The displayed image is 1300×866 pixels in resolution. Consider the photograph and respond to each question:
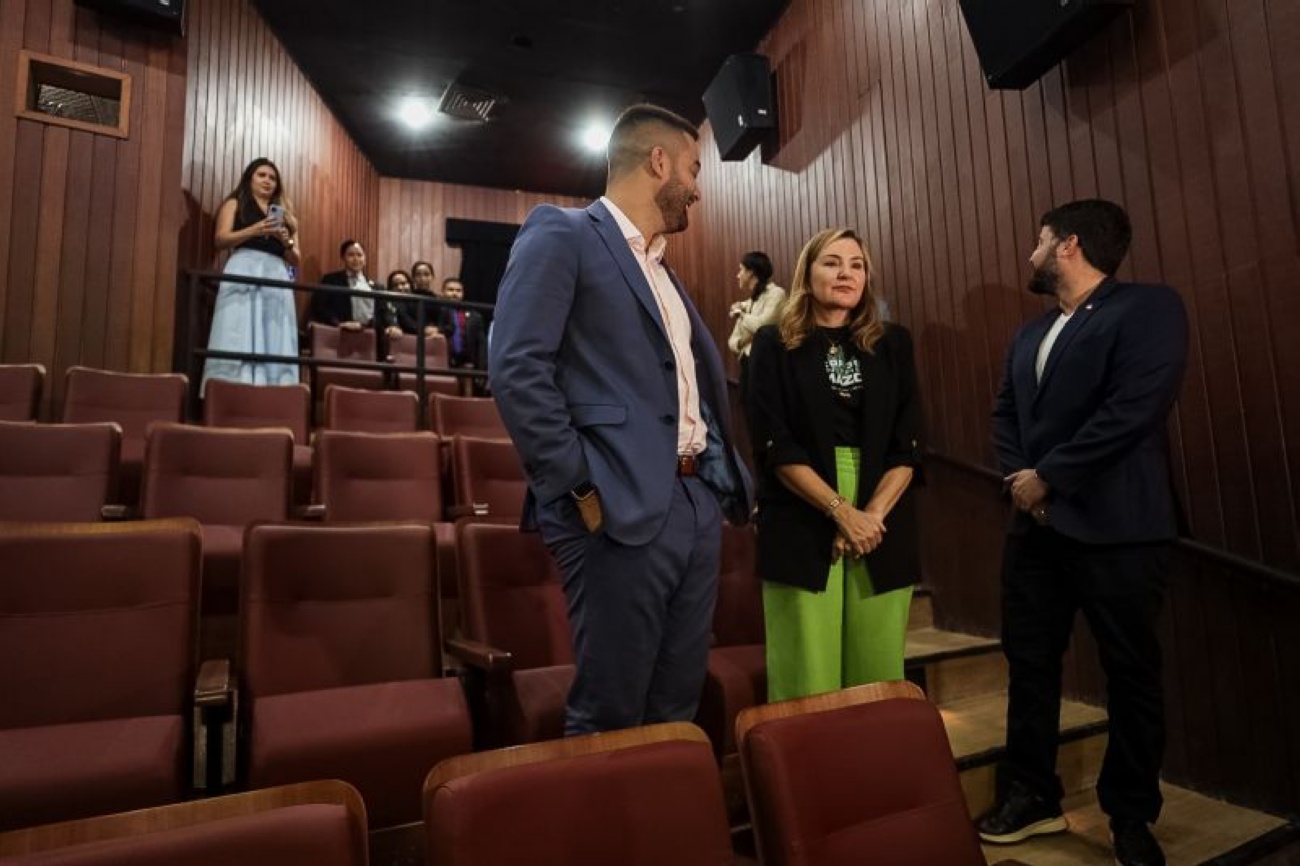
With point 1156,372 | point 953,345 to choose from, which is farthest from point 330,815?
point 953,345

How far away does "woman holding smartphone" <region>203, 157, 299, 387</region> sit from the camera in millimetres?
2619

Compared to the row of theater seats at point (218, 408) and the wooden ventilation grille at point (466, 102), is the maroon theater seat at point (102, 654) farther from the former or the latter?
the wooden ventilation grille at point (466, 102)

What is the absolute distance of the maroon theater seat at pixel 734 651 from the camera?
1.16 m

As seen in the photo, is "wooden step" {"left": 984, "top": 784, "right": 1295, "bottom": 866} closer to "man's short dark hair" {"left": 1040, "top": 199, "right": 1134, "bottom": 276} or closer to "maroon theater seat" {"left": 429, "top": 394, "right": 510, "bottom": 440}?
"man's short dark hair" {"left": 1040, "top": 199, "right": 1134, "bottom": 276}

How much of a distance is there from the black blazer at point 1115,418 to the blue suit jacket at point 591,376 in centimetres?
49

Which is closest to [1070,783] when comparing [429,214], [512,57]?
[512,57]

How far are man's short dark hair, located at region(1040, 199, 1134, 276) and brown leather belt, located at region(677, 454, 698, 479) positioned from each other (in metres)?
0.76

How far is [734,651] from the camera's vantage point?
4.33 feet

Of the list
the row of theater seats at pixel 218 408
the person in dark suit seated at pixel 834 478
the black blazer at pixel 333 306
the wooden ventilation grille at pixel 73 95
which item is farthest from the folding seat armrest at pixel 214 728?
the black blazer at pixel 333 306

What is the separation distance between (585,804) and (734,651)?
0.81 metres

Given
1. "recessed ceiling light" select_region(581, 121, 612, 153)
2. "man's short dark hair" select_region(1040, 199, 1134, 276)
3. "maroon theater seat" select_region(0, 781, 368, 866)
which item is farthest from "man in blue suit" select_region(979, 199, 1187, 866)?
"recessed ceiling light" select_region(581, 121, 612, 153)

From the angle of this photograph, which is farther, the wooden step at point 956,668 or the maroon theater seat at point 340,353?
the maroon theater seat at point 340,353

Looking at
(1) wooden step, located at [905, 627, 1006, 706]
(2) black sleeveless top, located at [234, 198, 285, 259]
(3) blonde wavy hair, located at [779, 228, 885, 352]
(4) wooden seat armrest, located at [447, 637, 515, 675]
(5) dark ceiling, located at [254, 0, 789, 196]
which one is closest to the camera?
(4) wooden seat armrest, located at [447, 637, 515, 675]

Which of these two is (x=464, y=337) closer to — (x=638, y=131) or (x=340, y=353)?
(x=340, y=353)
